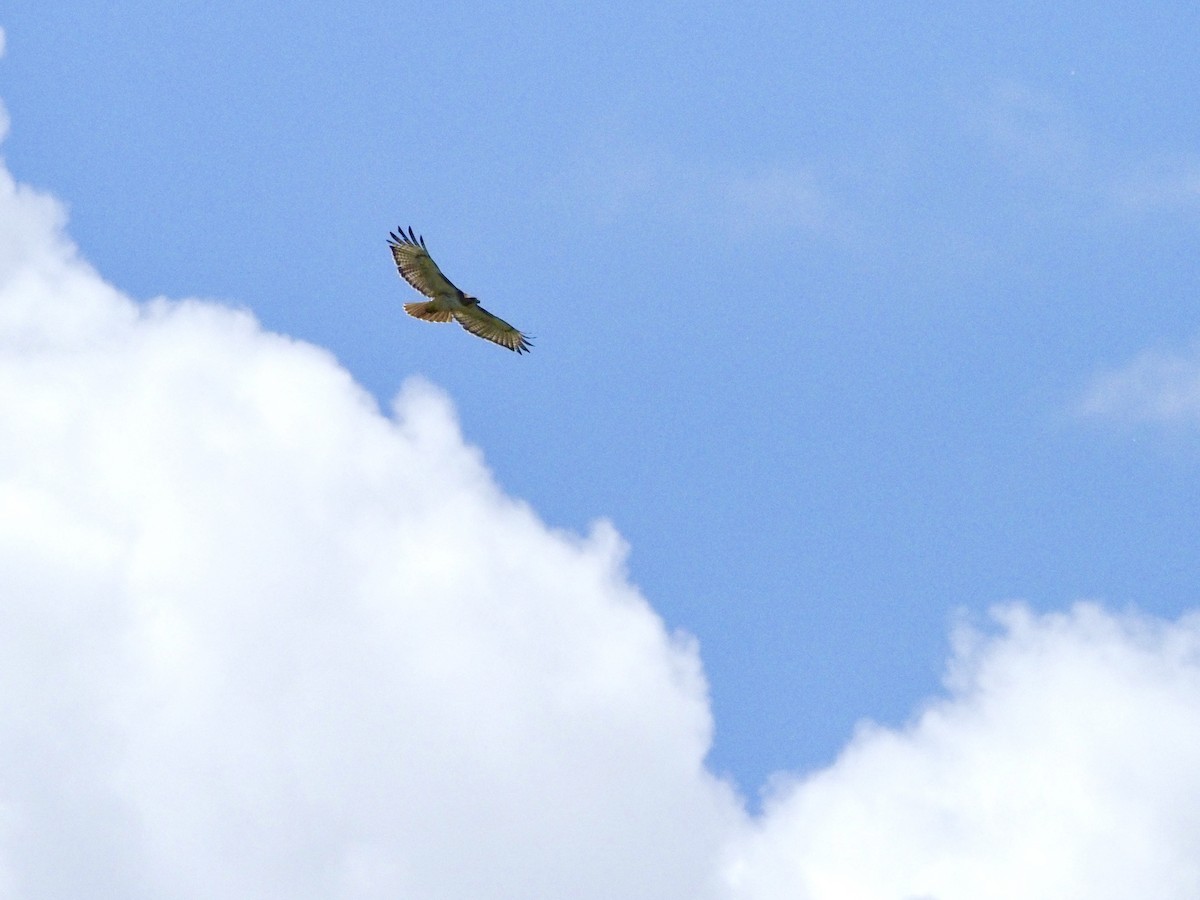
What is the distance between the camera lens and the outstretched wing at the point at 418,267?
87562 millimetres

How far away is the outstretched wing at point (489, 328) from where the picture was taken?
294 feet

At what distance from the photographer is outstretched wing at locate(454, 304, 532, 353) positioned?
3526 inches

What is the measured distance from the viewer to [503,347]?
9088cm

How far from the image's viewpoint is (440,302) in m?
88.9

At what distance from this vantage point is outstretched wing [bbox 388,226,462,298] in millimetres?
87562

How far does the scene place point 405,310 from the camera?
8925cm

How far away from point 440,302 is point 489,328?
2.23 meters

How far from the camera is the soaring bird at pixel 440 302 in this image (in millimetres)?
87688

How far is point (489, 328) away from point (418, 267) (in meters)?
3.71

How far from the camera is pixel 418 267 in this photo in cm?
8800

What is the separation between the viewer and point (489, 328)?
90375 millimetres

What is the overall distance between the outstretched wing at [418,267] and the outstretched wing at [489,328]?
1.11 metres

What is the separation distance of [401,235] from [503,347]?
228 inches
